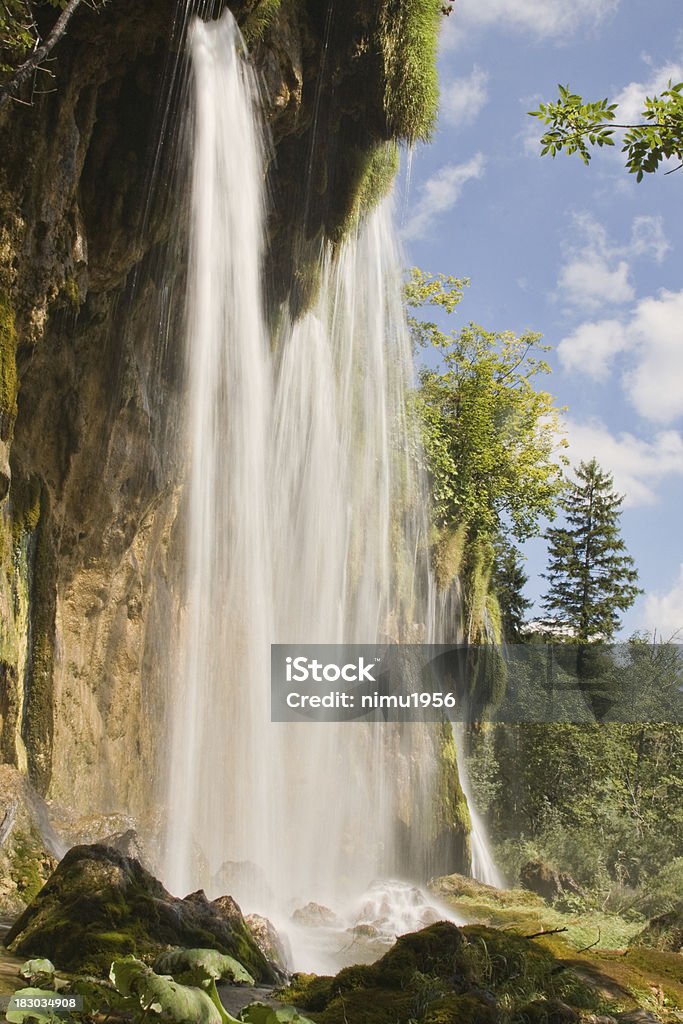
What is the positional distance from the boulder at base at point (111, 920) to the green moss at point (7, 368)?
12.3ft

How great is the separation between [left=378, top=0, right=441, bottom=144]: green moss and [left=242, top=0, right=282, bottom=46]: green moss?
218 centimetres

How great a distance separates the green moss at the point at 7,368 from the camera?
7569mm

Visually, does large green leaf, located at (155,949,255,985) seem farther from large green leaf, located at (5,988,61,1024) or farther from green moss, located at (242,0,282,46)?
green moss, located at (242,0,282,46)

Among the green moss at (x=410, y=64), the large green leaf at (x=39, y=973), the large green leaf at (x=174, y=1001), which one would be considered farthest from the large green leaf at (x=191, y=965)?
the green moss at (x=410, y=64)

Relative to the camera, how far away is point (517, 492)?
1148 inches

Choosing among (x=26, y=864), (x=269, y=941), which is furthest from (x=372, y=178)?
(x=269, y=941)

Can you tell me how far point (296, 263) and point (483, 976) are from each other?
13148mm

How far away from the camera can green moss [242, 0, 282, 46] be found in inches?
438

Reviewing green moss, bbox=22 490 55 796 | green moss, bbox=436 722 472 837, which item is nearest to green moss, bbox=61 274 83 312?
green moss, bbox=22 490 55 796

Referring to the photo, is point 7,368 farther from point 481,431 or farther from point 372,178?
point 481,431

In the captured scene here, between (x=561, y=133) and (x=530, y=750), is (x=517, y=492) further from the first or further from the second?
(x=561, y=133)

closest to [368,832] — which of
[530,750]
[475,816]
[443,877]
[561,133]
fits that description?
[443,877]

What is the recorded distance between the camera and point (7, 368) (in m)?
7.70

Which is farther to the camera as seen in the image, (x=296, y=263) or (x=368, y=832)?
(x=368, y=832)
